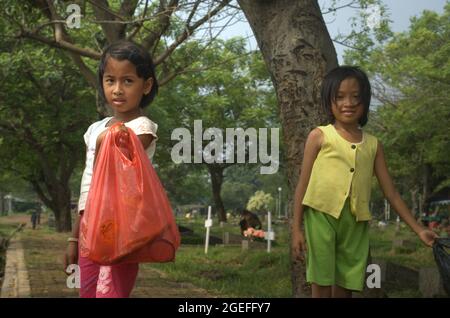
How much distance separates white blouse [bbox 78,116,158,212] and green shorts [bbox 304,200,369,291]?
0.80 m

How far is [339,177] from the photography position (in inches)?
112

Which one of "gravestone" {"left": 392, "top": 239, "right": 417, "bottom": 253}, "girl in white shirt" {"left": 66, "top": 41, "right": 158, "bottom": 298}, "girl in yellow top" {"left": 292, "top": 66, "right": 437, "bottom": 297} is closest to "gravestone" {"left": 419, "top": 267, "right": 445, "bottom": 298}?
"girl in yellow top" {"left": 292, "top": 66, "right": 437, "bottom": 297}

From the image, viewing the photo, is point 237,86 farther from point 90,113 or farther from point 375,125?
point 90,113

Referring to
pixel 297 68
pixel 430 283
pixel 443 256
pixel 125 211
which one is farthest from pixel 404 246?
pixel 125 211

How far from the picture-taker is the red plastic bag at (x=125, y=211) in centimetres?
220

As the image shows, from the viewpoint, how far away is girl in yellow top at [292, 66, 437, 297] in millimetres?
2816

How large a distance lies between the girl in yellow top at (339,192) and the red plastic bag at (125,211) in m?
0.76

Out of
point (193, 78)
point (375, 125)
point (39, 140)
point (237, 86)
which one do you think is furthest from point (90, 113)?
point (237, 86)

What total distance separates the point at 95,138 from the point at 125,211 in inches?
22.8

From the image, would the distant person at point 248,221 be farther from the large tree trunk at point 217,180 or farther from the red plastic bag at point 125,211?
the red plastic bag at point 125,211

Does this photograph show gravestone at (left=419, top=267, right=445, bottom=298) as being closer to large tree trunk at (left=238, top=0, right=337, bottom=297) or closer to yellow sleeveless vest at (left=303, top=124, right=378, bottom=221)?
large tree trunk at (left=238, top=0, right=337, bottom=297)
